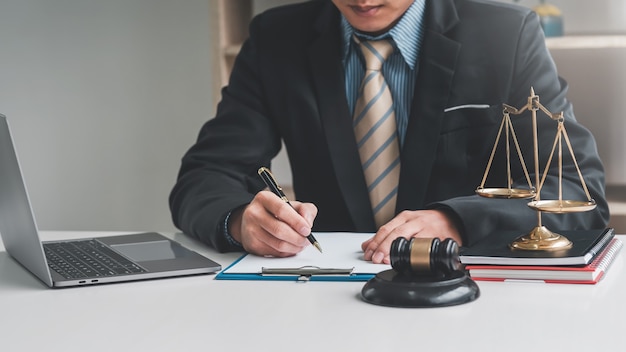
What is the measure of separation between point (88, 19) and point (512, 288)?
2868 mm

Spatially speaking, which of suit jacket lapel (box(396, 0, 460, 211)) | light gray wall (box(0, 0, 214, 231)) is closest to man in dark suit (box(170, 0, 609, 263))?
suit jacket lapel (box(396, 0, 460, 211))

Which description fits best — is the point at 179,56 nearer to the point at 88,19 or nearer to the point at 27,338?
the point at 88,19

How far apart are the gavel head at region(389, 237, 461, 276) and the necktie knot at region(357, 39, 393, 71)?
35.1 inches

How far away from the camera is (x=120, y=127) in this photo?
12.6 feet

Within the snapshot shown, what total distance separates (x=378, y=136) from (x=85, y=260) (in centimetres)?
75

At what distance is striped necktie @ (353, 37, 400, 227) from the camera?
2051 mm

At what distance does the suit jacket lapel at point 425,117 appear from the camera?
201cm

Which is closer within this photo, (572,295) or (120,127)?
(572,295)

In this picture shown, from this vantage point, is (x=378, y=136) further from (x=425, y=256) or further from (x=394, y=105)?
(x=425, y=256)

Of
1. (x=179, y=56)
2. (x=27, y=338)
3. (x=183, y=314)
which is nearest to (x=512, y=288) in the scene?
(x=183, y=314)

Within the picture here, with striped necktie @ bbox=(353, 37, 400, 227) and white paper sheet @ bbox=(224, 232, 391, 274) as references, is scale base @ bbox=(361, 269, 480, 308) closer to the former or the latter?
white paper sheet @ bbox=(224, 232, 391, 274)

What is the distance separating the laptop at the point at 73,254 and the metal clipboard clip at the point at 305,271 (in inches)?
3.8

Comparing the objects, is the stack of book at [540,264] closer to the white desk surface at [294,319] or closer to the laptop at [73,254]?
the white desk surface at [294,319]

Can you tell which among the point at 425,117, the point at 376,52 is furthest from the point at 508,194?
the point at 376,52
